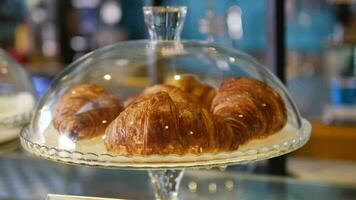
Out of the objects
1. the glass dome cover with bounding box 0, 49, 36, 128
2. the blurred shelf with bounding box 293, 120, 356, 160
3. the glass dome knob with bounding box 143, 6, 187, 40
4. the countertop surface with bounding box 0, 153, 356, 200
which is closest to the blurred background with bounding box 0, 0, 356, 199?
the blurred shelf with bounding box 293, 120, 356, 160

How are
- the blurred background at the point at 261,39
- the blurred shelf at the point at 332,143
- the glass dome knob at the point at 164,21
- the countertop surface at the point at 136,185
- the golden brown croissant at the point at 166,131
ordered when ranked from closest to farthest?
the golden brown croissant at the point at 166,131
the glass dome knob at the point at 164,21
the countertop surface at the point at 136,185
the blurred background at the point at 261,39
the blurred shelf at the point at 332,143

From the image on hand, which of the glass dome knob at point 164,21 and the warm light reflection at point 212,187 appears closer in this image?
the glass dome knob at point 164,21

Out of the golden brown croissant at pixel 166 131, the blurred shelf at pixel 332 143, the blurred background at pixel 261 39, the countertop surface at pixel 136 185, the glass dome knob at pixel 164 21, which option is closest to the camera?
the golden brown croissant at pixel 166 131

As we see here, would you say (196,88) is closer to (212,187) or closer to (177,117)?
(177,117)

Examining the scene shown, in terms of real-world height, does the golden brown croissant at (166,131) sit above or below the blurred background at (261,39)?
above

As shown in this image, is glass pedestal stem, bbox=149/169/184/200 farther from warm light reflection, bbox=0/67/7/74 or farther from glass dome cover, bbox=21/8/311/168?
warm light reflection, bbox=0/67/7/74

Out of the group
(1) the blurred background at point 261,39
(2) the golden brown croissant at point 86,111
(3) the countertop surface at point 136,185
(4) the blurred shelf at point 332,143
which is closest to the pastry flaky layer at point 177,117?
(2) the golden brown croissant at point 86,111

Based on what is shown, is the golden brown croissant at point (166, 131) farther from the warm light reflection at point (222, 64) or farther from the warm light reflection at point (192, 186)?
the warm light reflection at point (192, 186)
